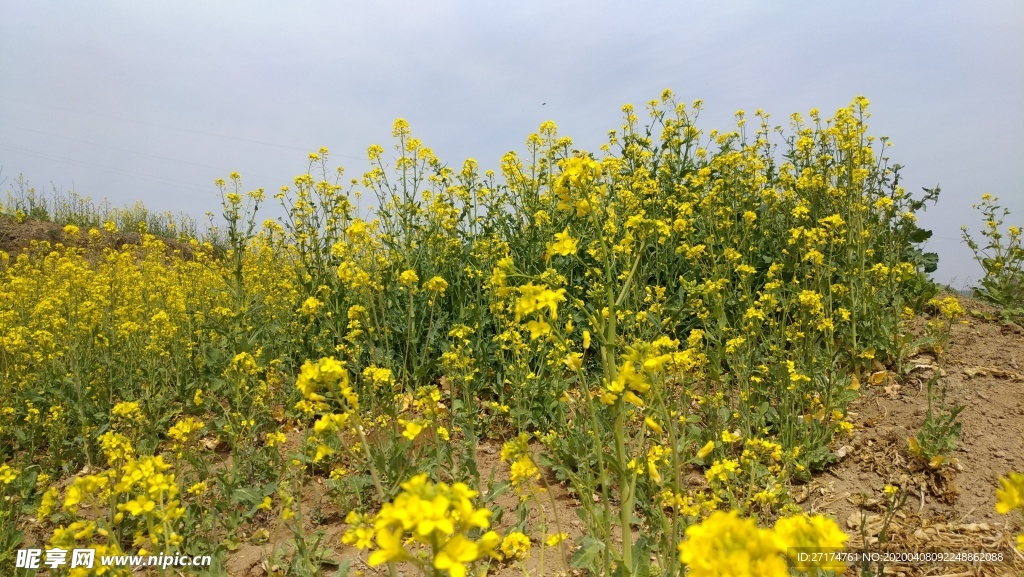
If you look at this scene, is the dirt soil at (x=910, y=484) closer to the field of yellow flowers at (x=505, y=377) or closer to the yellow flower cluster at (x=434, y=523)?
the field of yellow flowers at (x=505, y=377)

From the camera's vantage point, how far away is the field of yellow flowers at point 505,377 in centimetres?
177

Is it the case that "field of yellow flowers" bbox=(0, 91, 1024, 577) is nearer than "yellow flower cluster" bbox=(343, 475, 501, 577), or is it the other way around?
"yellow flower cluster" bbox=(343, 475, 501, 577)

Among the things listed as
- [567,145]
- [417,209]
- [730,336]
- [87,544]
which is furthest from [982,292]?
[87,544]

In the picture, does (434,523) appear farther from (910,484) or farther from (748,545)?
(910,484)

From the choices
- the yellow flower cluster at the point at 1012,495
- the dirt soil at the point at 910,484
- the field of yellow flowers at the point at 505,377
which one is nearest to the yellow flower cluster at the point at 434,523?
the field of yellow flowers at the point at 505,377

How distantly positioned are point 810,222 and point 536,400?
9.77ft

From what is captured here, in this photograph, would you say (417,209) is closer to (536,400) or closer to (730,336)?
(536,400)

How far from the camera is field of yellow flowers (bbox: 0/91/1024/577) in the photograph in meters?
1.77

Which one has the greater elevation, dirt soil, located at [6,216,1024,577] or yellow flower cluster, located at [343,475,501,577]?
yellow flower cluster, located at [343,475,501,577]

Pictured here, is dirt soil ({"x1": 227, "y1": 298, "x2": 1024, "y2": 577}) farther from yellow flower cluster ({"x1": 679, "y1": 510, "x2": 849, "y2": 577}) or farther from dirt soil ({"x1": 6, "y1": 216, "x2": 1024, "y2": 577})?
yellow flower cluster ({"x1": 679, "y1": 510, "x2": 849, "y2": 577})

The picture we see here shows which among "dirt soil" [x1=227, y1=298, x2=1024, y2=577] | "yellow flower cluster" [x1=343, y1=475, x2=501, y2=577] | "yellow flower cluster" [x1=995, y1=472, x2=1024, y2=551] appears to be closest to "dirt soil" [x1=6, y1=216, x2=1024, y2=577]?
"dirt soil" [x1=227, y1=298, x2=1024, y2=577]

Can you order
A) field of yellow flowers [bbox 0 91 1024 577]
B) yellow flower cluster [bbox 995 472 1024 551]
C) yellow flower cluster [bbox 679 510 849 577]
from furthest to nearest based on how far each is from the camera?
field of yellow flowers [bbox 0 91 1024 577] < yellow flower cluster [bbox 995 472 1024 551] < yellow flower cluster [bbox 679 510 849 577]

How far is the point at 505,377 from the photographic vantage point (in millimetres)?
3928

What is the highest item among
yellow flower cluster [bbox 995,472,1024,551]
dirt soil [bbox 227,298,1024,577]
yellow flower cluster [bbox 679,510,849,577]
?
yellow flower cluster [bbox 679,510,849,577]
